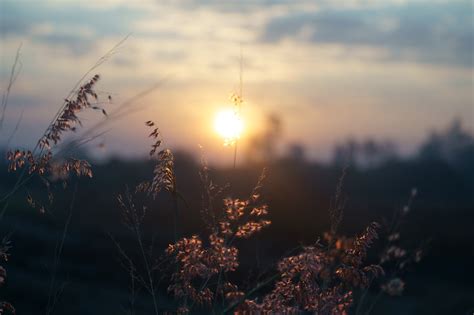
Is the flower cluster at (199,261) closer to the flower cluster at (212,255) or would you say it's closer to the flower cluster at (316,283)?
the flower cluster at (212,255)

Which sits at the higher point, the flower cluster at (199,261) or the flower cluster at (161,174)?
the flower cluster at (161,174)

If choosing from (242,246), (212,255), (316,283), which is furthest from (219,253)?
(242,246)

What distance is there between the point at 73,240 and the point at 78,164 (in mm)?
28154

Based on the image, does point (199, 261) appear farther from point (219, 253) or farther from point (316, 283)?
point (316, 283)

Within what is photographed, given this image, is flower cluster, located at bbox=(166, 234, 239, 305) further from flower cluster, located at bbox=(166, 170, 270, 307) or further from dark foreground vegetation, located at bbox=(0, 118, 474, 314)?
dark foreground vegetation, located at bbox=(0, 118, 474, 314)

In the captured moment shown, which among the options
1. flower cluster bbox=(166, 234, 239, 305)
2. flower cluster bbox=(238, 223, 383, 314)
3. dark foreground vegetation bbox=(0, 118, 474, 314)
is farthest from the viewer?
dark foreground vegetation bbox=(0, 118, 474, 314)

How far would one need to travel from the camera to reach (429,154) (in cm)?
9625

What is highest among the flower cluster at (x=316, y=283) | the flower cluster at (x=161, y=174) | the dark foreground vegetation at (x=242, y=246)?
the flower cluster at (x=161, y=174)

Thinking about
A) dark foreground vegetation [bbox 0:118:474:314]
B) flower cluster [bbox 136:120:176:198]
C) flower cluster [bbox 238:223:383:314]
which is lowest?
dark foreground vegetation [bbox 0:118:474:314]

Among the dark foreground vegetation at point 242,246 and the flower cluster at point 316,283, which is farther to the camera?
the dark foreground vegetation at point 242,246

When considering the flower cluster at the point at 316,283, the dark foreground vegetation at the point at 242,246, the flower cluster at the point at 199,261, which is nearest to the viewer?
the flower cluster at the point at 316,283

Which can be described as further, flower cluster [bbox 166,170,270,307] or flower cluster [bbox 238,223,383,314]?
flower cluster [bbox 166,170,270,307]

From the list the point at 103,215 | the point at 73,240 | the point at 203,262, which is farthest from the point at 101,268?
the point at 203,262

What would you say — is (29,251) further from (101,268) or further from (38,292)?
(38,292)
